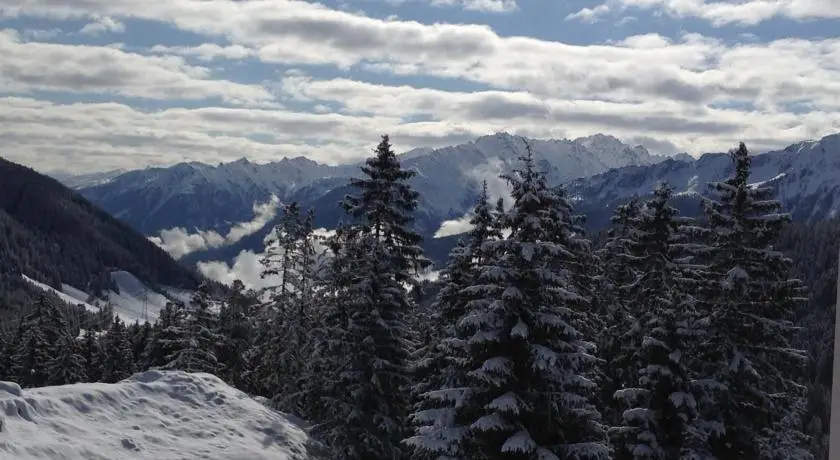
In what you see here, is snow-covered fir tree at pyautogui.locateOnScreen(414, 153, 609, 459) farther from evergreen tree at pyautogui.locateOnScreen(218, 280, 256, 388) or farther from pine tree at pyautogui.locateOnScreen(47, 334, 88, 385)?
pine tree at pyautogui.locateOnScreen(47, 334, 88, 385)

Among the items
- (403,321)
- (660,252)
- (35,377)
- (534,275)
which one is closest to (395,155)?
(403,321)

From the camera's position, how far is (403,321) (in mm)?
29234

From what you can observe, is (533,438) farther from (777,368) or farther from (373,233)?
(373,233)

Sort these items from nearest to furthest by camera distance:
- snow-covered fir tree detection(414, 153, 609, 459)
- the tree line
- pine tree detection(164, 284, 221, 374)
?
1. snow-covered fir tree detection(414, 153, 609, 459)
2. the tree line
3. pine tree detection(164, 284, 221, 374)

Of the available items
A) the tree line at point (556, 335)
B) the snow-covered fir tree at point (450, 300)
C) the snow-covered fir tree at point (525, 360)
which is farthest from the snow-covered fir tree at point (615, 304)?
the snow-covered fir tree at point (525, 360)

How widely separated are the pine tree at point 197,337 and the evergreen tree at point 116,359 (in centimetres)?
2298

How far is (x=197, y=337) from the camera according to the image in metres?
50.0

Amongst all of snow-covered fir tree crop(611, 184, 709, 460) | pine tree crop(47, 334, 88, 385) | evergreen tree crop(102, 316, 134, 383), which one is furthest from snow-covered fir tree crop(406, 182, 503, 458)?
evergreen tree crop(102, 316, 134, 383)

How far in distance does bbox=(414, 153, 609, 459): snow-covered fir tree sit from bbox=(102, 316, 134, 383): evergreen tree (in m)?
59.3

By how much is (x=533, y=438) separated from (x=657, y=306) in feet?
26.2

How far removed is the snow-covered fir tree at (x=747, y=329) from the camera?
70.0ft

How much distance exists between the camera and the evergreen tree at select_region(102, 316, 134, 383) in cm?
7075

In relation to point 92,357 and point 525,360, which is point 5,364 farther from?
point 525,360

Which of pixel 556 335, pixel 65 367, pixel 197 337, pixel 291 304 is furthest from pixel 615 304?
pixel 65 367
